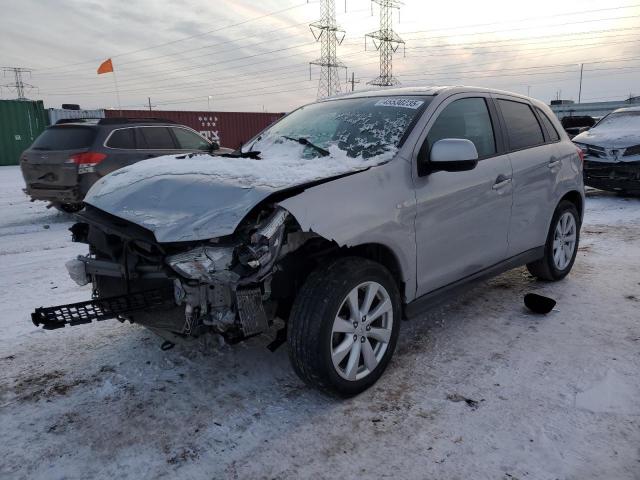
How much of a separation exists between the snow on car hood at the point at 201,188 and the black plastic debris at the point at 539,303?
1.88m

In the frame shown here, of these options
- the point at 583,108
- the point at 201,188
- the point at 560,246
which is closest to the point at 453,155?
the point at 201,188

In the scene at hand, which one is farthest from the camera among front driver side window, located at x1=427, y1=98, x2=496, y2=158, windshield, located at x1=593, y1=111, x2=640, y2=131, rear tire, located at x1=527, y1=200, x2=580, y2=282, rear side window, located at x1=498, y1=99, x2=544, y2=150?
windshield, located at x1=593, y1=111, x2=640, y2=131

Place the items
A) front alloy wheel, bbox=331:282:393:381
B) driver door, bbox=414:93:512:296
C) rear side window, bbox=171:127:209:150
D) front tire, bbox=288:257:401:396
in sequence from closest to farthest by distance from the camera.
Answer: front tire, bbox=288:257:401:396
front alloy wheel, bbox=331:282:393:381
driver door, bbox=414:93:512:296
rear side window, bbox=171:127:209:150

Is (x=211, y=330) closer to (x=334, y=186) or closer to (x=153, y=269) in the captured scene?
(x=153, y=269)

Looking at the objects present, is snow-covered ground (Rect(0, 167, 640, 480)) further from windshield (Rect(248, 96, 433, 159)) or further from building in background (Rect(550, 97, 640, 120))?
building in background (Rect(550, 97, 640, 120))

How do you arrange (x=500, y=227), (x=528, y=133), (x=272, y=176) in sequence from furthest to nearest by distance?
(x=528, y=133), (x=500, y=227), (x=272, y=176)

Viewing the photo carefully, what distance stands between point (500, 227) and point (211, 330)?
93.5 inches

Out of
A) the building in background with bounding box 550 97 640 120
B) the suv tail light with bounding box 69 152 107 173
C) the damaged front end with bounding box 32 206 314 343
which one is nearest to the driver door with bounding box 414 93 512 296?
the damaged front end with bounding box 32 206 314 343

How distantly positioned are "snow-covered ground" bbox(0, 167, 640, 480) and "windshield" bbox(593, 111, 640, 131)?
8024mm

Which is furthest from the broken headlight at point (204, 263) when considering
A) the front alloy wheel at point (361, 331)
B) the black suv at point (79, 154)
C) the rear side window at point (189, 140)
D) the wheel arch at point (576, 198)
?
the rear side window at point (189, 140)

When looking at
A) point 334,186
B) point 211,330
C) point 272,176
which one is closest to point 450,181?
point 334,186

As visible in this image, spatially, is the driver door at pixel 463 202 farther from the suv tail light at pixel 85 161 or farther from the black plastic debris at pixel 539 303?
the suv tail light at pixel 85 161

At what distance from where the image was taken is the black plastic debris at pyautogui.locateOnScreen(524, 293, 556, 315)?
3.99 meters

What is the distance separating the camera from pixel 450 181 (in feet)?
11.0
